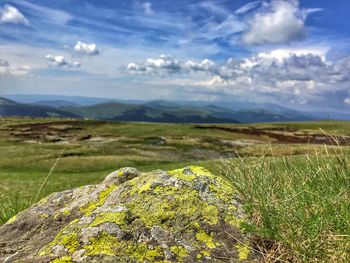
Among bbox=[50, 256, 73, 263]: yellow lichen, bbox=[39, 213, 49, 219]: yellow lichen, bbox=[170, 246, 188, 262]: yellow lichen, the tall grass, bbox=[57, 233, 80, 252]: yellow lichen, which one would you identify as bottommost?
bbox=[39, 213, 49, 219]: yellow lichen

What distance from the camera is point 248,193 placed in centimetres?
709

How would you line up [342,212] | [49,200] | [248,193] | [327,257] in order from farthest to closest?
[49,200], [248,193], [342,212], [327,257]

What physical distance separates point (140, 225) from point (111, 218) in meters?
0.49

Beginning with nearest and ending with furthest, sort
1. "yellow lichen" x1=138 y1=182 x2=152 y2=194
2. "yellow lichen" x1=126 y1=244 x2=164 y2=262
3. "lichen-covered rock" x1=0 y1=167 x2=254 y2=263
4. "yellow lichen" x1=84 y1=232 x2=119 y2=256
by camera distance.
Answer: "yellow lichen" x1=84 y1=232 x2=119 y2=256 < "yellow lichen" x1=126 y1=244 x2=164 y2=262 < "lichen-covered rock" x1=0 y1=167 x2=254 y2=263 < "yellow lichen" x1=138 y1=182 x2=152 y2=194

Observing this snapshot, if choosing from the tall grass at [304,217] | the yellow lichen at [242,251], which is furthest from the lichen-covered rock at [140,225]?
the tall grass at [304,217]

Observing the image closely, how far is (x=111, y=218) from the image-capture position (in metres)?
5.87

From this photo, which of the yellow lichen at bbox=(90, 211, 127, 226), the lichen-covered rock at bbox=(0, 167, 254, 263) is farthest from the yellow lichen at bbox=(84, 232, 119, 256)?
the yellow lichen at bbox=(90, 211, 127, 226)

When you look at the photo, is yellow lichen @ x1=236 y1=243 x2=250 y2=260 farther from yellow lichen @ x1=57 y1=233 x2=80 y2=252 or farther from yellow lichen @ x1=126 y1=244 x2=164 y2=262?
yellow lichen @ x1=57 y1=233 x2=80 y2=252

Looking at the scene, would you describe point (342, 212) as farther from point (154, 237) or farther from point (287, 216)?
point (154, 237)

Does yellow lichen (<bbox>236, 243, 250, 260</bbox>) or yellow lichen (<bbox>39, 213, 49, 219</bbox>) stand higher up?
yellow lichen (<bbox>236, 243, 250, 260</bbox>)

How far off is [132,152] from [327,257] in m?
72.3

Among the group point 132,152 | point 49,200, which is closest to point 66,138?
point 132,152

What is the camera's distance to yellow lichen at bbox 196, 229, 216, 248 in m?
5.76

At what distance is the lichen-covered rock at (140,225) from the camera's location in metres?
5.32
